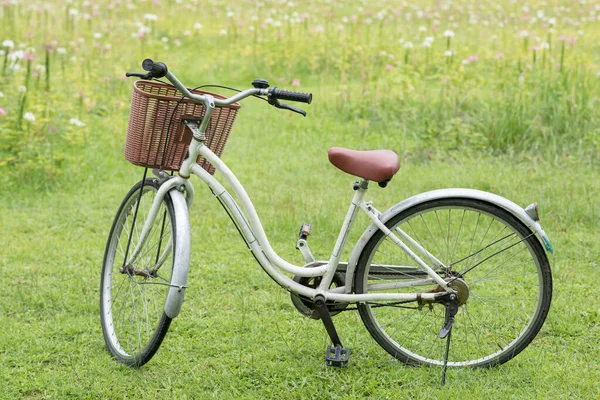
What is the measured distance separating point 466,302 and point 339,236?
64 cm

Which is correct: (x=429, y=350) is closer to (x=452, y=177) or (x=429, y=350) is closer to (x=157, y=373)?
(x=157, y=373)

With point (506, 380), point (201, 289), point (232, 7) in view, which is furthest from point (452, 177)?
point (232, 7)

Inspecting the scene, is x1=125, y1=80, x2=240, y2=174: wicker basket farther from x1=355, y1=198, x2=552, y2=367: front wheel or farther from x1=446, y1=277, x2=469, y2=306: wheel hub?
x1=446, y1=277, x2=469, y2=306: wheel hub

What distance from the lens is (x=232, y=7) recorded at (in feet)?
42.3

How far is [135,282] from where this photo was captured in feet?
12.6

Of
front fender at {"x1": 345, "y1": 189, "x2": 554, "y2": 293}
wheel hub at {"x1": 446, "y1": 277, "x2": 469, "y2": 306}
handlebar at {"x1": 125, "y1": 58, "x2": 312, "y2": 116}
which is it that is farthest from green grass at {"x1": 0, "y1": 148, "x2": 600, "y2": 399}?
handlebar at {"x1": 125, "y1": 58, "x2": 312, "y2": 116}

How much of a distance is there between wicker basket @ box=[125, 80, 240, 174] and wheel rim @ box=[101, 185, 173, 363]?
229 millimetres

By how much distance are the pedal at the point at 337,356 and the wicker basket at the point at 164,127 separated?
0.96m

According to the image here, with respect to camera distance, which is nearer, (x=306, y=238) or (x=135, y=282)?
(x=306, y=238)

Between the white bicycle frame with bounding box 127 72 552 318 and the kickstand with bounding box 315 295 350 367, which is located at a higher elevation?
the white bicycle frame with bounding box 127 72 552 318

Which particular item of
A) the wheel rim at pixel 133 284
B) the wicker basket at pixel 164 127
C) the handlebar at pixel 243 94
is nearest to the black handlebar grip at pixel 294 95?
the handlebar at pixel 243 94

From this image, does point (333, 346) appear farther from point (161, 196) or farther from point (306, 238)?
point (161, 196)

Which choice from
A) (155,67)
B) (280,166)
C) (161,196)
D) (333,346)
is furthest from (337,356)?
(280,166)

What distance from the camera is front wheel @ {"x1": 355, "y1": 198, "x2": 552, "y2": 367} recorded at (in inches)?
138
